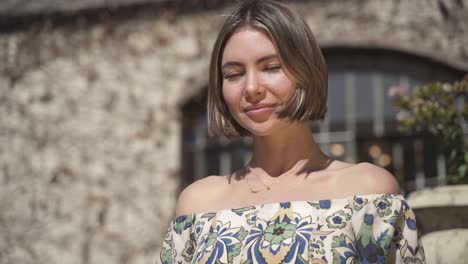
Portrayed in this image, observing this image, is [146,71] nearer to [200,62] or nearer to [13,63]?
[200,62]

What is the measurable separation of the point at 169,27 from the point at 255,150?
3728 mm

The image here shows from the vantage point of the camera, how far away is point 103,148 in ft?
16.8

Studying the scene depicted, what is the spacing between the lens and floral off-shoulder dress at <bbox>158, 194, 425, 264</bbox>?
1352mm

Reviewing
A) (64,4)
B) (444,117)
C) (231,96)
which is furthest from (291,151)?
(64,4)

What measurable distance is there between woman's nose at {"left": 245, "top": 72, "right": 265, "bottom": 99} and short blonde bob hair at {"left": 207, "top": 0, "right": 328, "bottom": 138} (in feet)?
0.23

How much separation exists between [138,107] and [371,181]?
3.88 metres

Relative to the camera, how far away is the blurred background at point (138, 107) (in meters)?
4.66

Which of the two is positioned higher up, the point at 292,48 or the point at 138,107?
the point at 292,48

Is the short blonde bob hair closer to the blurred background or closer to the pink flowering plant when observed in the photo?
the pink flowering plant

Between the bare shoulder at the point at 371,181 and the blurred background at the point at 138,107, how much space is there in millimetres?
3212

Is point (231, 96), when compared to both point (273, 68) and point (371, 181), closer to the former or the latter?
point (273, 68)

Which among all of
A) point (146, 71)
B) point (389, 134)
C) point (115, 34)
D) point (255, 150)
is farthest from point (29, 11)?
point (255, 150)

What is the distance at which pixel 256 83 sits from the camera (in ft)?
4.71

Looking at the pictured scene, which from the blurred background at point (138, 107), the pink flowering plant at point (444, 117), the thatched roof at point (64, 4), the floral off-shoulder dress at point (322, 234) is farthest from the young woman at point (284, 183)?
the thatched roof at point (64, 4)
